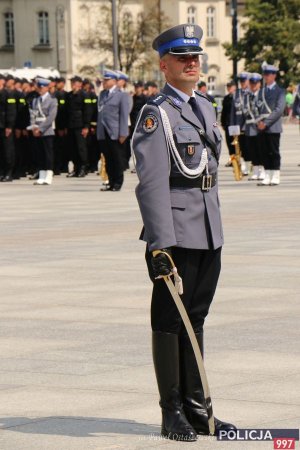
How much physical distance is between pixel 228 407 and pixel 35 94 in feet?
77.5

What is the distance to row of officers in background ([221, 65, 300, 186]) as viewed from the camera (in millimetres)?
26750

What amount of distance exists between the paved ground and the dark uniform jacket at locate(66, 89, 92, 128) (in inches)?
477

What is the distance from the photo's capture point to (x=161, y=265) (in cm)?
765

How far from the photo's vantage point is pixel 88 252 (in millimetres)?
16562

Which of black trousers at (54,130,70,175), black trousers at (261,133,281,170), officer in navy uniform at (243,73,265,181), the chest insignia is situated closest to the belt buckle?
the chest insignia

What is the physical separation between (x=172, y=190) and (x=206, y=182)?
181 millimetres

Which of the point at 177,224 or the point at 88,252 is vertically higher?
the point at 177,224

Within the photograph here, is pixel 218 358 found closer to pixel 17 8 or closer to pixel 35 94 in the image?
pixel 35 94

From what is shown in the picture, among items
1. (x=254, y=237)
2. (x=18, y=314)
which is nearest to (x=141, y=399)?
(x=18, y=314)

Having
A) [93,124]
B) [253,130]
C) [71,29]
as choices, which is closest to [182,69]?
[253,130]

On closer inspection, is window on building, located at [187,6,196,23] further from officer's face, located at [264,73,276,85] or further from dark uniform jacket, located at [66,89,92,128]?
officer's face, located at [264,73,276,85]

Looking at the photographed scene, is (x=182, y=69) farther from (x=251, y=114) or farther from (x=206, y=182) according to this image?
(x=251, y=114)

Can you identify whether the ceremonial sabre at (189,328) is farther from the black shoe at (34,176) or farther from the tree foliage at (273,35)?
the tree foliage at (273,35)

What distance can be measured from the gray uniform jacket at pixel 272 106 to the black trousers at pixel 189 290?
18.7 meters
